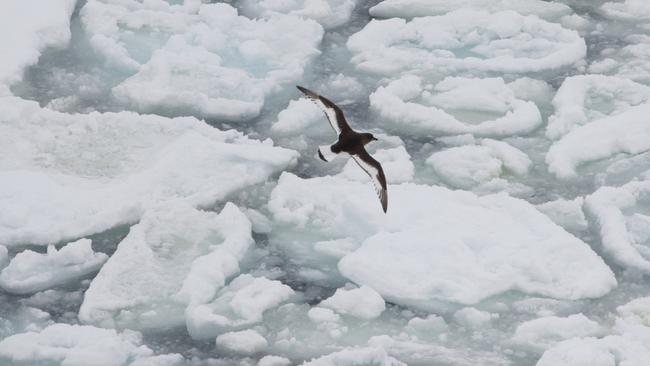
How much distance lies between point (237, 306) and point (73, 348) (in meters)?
0.67

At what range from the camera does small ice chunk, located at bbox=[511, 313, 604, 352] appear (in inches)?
165

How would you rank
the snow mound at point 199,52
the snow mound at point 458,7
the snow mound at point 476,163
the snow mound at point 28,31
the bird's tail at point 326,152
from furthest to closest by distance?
the snow mound at point 458,7 < the snow mound at point 28,31 < the snow mound at point 199,52 < the snow mound at point 476,163 < the bird's tail at point 326,152

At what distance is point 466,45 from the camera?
6.76 m

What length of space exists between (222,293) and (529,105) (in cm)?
228

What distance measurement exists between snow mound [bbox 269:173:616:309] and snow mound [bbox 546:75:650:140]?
93 centimetres

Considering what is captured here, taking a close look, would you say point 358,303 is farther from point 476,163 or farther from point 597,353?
point 476,163

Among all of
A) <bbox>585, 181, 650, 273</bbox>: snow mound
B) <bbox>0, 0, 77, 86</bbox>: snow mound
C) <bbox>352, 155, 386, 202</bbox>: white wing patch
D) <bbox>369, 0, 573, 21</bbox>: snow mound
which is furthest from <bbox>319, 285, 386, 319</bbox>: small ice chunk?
<bbox>369, 0, 573, 21</bbox>: snow mound

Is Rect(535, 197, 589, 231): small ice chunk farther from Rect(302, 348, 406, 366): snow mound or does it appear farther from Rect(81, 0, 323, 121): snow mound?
Rect(81, 0, 323, 121): snow mound

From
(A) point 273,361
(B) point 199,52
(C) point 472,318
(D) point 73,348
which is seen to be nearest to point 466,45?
(B) point 199,52

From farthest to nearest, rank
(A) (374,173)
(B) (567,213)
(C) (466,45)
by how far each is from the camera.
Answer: (C) (466,45) → (B) (567,213) → (A) (374,173)

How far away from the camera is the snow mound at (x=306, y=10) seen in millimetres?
7031

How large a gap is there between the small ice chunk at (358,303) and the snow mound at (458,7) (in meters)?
3.28

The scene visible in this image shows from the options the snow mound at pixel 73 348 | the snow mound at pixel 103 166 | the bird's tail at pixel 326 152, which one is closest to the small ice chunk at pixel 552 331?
the bird's tail at pixel 326 152

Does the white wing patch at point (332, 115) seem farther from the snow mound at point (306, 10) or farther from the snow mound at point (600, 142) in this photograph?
the snow mound at point (306, 10)
